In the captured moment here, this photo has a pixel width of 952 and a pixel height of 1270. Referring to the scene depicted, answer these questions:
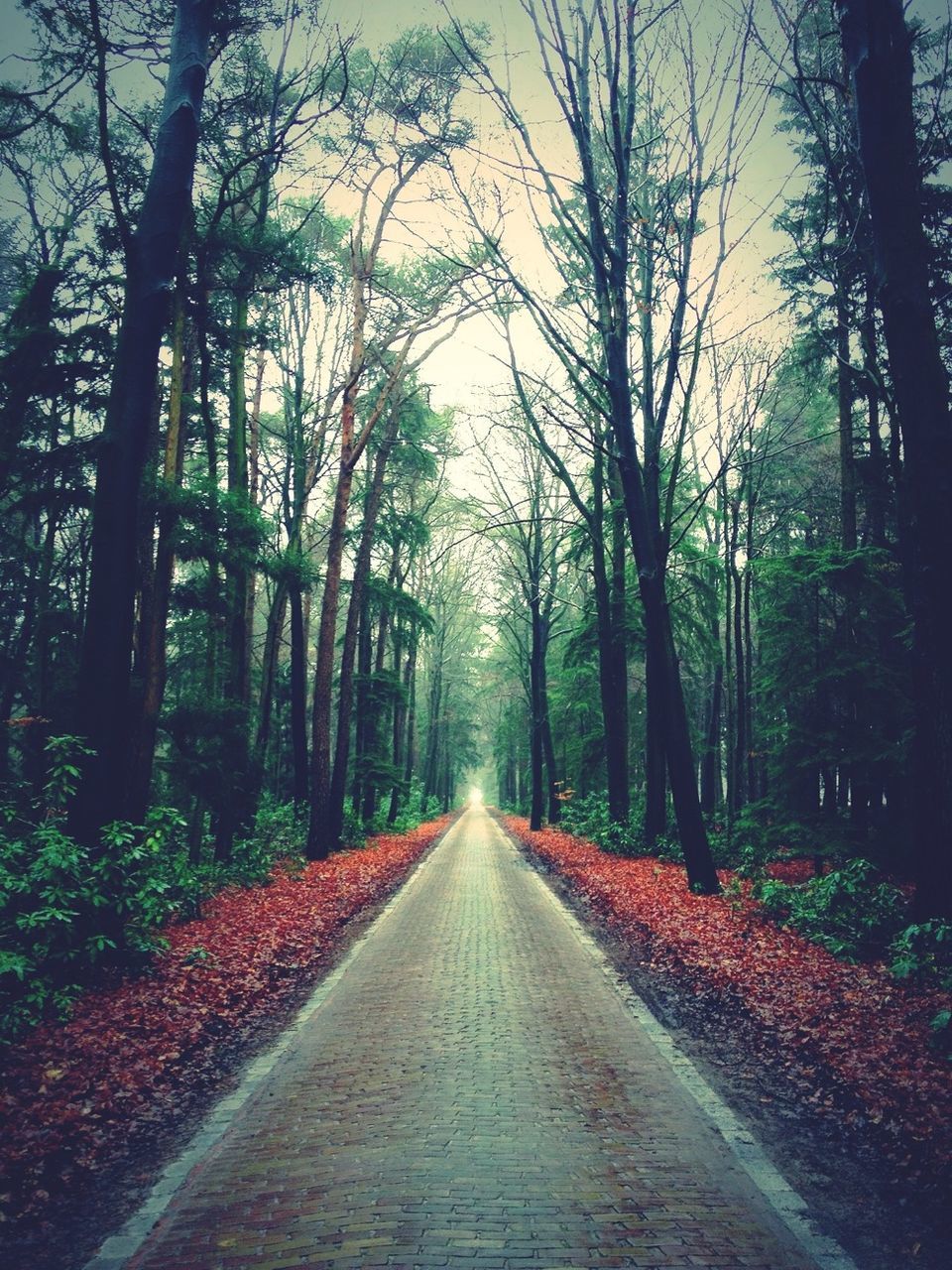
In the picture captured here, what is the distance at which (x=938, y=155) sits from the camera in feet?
29.4

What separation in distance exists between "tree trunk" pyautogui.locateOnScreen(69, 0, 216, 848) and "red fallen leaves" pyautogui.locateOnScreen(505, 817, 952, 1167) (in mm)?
6106

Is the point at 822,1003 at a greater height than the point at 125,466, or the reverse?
the point at 125,466

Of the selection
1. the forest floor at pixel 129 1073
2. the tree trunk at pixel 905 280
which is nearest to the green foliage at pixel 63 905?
the forest floor at pixel 129 1073

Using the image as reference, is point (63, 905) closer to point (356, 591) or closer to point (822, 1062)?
point (822, 1062)

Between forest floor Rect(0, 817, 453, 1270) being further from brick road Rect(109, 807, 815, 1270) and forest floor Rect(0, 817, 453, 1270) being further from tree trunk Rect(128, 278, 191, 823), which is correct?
tree trunk Rect(128, 278, 191, 823)

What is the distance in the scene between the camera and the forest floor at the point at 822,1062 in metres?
3.21

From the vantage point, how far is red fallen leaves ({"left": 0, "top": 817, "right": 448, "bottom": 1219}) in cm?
358

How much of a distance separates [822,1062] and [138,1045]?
4.88 metres

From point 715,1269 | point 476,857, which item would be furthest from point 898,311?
point 476,857

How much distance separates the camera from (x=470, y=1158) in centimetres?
355

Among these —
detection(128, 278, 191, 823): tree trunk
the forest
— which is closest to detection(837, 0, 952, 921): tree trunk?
the forest

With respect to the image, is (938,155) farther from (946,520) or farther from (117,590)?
(117,590)

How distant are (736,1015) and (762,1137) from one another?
2012 mm

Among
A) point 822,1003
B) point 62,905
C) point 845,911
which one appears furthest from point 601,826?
point 62,905
